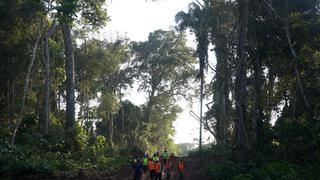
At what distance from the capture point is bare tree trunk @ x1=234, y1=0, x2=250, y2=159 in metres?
21.8

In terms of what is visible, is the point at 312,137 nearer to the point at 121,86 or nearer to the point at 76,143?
the point at 76,143

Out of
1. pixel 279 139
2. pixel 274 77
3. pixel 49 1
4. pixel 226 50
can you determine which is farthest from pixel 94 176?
pixel 226 50

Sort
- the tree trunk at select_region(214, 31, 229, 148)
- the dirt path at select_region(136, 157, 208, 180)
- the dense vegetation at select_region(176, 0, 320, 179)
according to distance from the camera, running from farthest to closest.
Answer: the tree trunk at select_region(214, 31, 229, 148)
the dirt path at select_region(136, 157, 208, 180)
the dense vegetation at select_region(176, 0, 320, 179)

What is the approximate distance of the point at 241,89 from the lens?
22.6 m

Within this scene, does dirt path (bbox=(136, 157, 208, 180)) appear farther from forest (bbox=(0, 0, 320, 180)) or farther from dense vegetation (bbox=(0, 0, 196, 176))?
dense vegetation (bbox=(0, 0, 196, 176))

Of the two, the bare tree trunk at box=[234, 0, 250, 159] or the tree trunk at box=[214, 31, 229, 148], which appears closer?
the bare tree trunk at box=[234, 0, 250, 159]

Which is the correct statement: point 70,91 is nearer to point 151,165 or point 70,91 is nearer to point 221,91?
point 151,165

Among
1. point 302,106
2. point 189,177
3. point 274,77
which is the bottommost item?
point 189,177

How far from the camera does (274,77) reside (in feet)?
84.4

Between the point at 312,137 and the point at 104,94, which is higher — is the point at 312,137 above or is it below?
below

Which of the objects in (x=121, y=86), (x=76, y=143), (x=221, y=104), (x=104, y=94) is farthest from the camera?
(x=121, y=86)

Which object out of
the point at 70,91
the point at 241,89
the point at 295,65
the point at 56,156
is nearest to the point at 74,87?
the point at 70,91

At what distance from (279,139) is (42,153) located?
11241 millimetres

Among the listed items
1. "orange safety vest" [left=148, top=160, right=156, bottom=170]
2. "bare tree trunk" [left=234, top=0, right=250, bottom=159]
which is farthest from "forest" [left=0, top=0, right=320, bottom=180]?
"orange safety vest" [left=148, top=160, right=156, bottom=170]
